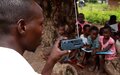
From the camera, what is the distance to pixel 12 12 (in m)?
1.01

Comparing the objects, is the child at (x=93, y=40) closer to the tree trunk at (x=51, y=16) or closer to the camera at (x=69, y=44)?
the tree trunk at (x=51, y=16)

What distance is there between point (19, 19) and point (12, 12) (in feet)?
0.10

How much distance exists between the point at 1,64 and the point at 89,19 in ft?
49.9

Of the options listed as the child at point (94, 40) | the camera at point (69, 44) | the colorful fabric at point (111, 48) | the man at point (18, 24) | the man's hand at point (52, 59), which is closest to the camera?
the man at point (18, 24)

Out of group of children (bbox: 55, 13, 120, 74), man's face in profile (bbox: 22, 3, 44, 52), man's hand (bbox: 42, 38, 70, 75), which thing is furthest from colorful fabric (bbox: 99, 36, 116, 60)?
man's face in profile (bbox: 22, 3, 44, 52)

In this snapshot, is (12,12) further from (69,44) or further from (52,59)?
(69,44)

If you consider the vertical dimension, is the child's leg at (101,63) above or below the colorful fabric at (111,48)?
below

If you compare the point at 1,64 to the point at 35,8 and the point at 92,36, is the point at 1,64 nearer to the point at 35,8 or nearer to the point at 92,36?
the point at 35,8

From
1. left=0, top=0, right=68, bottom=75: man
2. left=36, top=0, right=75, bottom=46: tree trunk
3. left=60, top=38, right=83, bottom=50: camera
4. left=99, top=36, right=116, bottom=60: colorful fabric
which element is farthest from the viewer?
left=36, top=0, right=75, bottom=46: tree trunk

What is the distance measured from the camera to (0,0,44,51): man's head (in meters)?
1.02

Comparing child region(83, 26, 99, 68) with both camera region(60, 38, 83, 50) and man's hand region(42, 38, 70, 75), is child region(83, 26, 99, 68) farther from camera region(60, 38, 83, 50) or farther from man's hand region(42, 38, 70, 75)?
man's hand region(42, 38, 70, 75)

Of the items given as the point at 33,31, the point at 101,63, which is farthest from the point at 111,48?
the point at 33,31

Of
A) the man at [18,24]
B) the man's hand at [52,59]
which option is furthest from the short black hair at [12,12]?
the man's hand at [52,59]

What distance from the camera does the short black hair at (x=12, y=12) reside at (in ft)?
3.33
